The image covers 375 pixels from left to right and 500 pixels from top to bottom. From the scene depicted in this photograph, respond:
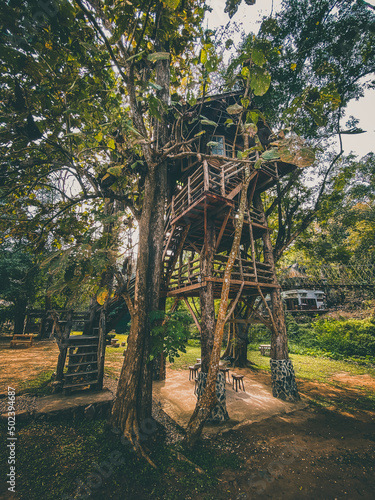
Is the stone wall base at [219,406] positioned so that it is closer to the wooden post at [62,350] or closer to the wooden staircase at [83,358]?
the wooden staircase at [83,358]

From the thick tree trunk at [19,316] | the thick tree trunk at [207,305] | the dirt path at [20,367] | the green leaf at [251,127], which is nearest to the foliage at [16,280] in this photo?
the thick tree trunk at [19,316]

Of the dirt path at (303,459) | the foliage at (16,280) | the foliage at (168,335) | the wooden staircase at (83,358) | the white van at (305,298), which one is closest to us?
the dirt path at (303,459)

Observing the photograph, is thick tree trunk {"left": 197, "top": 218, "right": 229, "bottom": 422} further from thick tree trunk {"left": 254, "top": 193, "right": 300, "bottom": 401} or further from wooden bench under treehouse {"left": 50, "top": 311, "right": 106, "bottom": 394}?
wooden bench under treehouse {"left": 50, "top": 311, "right": 106, "bottom": 394}

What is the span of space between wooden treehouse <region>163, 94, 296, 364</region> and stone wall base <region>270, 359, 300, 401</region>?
156 cm

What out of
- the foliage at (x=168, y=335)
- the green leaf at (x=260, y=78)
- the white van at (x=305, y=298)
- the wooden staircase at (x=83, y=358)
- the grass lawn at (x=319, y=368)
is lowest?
the grass lawn at (x=319, y=368)

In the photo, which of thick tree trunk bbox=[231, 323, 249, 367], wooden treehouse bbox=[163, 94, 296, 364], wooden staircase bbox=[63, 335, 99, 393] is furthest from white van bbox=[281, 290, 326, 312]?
wooden staircase bbox=[63, 335, 99, 393]

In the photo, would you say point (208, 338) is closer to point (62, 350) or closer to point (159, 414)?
point (159, 414)

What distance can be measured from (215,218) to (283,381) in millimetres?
6823

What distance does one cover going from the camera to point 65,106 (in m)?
4.25

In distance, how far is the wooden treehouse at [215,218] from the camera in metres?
7.51

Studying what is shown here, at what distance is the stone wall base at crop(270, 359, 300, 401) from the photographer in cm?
775

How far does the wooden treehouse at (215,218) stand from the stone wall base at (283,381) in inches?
61.6

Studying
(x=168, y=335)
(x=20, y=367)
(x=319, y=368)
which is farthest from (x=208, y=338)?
(x=319, y=368)

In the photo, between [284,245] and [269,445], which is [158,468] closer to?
[269,445]
